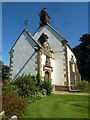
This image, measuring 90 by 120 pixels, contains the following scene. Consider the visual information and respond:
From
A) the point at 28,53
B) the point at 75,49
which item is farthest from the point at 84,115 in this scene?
the point at 75,49

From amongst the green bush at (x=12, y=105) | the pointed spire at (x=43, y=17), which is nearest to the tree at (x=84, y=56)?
the pointed spire at (x=43, y=17)

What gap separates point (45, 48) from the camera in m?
23.1

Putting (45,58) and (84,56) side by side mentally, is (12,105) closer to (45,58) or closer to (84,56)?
(45,58)

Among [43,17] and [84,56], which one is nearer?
[43,17]

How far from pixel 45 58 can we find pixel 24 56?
2.83 m

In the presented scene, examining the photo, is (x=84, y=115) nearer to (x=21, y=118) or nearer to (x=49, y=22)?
(x=21, y=118)

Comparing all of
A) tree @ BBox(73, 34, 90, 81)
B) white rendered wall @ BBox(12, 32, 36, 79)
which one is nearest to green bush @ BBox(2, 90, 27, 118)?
white rendered wall @ BBox(12, 32, 36, 79)

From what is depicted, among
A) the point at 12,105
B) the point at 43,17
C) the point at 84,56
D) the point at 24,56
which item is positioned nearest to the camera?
the point at 12,105

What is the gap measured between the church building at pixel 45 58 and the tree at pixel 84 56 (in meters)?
16.0

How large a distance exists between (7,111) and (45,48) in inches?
611

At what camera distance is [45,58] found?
73.3 ft

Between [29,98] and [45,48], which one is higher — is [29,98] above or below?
below

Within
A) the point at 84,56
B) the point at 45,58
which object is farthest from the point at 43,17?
the point at 84,56

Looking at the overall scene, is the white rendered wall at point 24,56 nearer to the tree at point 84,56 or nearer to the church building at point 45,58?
the church building at point 45,58
